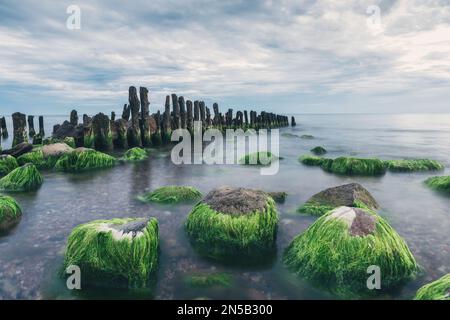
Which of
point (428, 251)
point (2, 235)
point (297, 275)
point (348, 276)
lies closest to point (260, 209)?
point (297, 275)

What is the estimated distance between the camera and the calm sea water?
17.8 ft

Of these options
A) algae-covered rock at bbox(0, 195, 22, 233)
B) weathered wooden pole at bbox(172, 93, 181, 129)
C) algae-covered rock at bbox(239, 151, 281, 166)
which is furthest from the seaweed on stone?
algae-covered rock at bbox(0, 195, 22, 233)

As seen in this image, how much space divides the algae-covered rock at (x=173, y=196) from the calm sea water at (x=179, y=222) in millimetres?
439

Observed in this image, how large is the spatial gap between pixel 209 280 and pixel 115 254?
1683 mm

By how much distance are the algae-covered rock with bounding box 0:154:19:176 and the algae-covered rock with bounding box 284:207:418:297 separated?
1316 centimetres

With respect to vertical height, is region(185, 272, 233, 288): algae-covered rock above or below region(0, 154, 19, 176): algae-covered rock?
below

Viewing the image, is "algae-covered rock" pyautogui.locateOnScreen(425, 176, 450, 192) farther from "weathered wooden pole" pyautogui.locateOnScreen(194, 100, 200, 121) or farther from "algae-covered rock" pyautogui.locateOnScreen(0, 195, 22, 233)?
"weathered wooden pole" pyautogui.locateOnScreen(194, 100, 200, 121)

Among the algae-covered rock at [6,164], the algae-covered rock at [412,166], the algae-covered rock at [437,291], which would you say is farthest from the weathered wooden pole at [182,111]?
the algae-covered rock at [437,291]

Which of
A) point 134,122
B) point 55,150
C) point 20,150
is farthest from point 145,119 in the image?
point 20,150

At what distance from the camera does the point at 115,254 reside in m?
5.75

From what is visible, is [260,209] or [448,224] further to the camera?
[448,224]

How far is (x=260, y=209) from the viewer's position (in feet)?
24.1

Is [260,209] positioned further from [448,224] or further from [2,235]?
[2,235]
